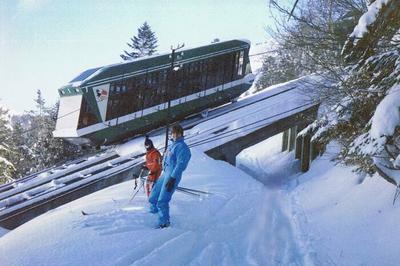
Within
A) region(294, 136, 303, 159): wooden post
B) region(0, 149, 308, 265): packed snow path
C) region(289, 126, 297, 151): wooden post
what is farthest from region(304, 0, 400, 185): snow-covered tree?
region(289, 126, 297, 151): wooden post

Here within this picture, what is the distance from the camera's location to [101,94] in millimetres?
17016

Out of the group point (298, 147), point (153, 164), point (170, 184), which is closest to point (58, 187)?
point (153, 164)

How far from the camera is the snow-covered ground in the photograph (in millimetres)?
5301

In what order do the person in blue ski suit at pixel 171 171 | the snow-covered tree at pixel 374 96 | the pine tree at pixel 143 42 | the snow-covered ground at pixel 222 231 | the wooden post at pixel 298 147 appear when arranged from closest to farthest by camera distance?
the snow-covered tree at pixel 374 96 < the snow-covered ground at pixel 222 231 < the person in blue ski suit at pixel 171 171 < the wooden post at pixel 298 147 < the pine tree at pixel 143 42

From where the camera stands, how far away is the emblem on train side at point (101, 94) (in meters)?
16.9

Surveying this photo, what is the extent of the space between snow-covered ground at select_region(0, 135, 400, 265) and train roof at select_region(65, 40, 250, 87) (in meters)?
7.44

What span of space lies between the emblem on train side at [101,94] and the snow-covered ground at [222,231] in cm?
708

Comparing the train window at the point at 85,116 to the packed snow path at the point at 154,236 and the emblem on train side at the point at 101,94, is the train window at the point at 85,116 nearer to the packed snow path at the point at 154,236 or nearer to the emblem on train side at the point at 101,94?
the emblem on train side at the point at 101,94

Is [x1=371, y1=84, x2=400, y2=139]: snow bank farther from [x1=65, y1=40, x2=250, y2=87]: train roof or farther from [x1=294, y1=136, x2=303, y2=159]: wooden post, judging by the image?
[x1=294, y1=136, x2=303, y2=159]: wooden post

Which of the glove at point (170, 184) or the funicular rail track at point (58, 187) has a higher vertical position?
the glove at point (170, 184)

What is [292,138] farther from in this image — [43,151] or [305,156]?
[43,151]

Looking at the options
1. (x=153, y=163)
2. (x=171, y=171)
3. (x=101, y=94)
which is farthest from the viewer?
(x=101, y=94)

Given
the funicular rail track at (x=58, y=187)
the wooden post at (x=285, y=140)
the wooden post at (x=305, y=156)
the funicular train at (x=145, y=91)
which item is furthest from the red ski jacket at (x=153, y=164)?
the wooden post at (x=285, y=140)

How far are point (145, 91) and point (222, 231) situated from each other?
12.4 metres
